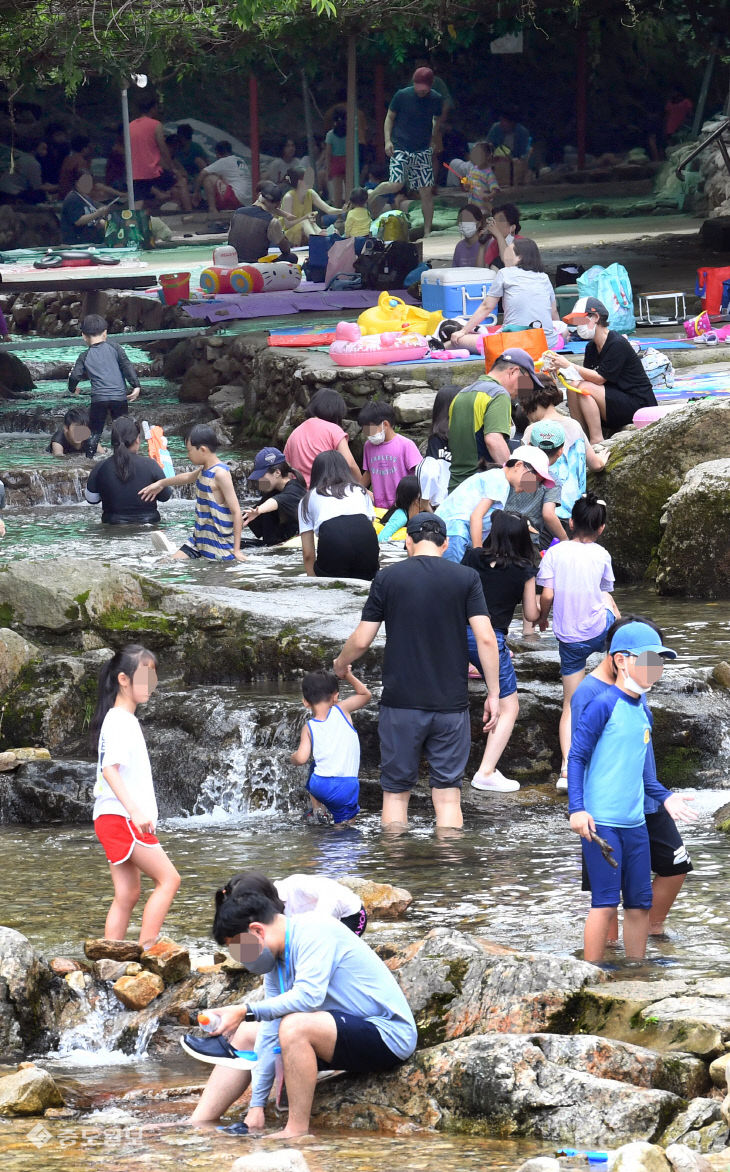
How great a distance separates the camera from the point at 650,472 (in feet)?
35.0

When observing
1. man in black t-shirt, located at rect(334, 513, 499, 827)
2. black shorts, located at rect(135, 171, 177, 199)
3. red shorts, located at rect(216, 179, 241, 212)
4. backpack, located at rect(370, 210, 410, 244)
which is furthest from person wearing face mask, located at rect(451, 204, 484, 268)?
black shorts, located at rect(135, 171, 177, 199)

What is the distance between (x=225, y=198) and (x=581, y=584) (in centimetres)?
2204

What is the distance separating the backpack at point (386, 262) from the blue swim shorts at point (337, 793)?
12.1 meters

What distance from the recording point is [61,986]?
559 cm

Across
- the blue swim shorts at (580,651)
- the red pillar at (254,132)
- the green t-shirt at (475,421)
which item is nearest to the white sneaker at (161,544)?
the green t-shirt at (475,421)

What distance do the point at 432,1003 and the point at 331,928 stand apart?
0.68 m

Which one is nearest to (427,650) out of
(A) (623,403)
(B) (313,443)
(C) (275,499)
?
(B) (313,443)

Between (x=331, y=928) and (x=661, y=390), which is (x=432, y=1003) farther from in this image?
(x=661, y=390)

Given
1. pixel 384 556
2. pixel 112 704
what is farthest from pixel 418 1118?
pixel 384 556

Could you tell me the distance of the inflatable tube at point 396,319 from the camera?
608 inches

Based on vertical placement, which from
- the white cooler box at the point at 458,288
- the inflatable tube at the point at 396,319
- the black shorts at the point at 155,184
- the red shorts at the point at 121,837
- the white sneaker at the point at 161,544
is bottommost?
the red shorts at the point at 121,837

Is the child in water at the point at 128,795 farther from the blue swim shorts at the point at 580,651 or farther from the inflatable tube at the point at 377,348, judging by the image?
the inflatable tube at the point at 377,348

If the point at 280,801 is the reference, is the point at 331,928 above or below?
above

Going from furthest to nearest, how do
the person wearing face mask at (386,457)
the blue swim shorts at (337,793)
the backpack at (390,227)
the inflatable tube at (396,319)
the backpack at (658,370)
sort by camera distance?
the backpack at (390,227) < the inflatable tube at (396,319) < the backpack at (658,370) < the person wearing face mask at (386,457) < the blue swim shorts at (337,793)
